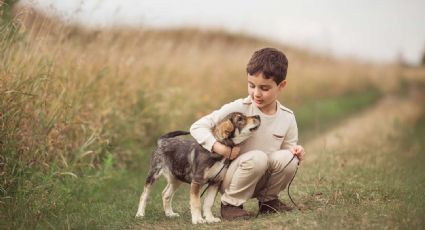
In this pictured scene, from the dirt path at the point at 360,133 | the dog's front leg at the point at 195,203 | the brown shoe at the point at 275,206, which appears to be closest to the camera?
the dog's front leg at the point at 195,203

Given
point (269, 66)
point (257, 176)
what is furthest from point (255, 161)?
point (269, 66)

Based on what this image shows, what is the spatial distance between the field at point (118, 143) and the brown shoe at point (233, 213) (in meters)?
0.09

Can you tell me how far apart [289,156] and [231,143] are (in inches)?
20.9

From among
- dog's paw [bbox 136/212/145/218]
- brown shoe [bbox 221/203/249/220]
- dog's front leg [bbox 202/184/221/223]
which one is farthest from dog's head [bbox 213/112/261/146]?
dog's paw [bbox 136/212/145/218]

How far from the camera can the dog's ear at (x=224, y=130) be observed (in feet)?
15.3

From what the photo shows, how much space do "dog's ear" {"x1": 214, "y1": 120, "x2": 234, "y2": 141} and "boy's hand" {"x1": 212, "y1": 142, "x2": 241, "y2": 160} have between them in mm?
76

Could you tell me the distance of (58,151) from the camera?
6145 millimetres

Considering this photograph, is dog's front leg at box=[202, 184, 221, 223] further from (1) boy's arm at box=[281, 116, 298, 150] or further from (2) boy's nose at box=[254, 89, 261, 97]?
(2) boy's nose at box=[254, 89, 261, 97]

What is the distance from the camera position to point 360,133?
36.3 ft

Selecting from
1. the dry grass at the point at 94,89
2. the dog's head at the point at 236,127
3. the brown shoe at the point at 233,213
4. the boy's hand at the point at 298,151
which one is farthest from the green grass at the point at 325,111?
the dog's head at the point at 236,127

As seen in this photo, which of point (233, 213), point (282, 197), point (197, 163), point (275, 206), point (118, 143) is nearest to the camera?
point (197, 163)

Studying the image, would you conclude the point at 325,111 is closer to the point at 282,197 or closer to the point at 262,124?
the point at 282,197

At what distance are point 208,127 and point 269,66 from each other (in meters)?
0.71

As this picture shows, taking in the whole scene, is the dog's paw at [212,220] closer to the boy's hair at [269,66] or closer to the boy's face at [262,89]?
the boy's face at [262,89]
